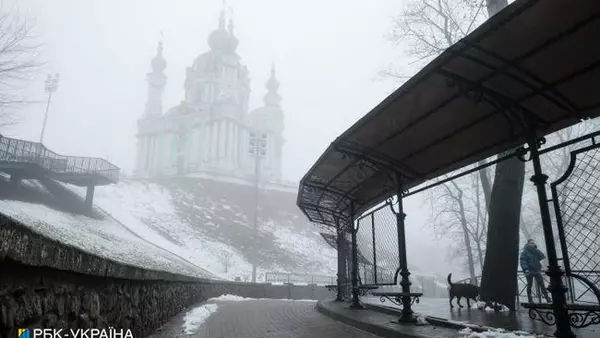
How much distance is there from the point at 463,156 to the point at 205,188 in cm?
5962

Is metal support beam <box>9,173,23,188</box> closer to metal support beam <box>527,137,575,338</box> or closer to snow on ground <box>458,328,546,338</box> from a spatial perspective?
snow on ground <box>458,328,546,338</box>

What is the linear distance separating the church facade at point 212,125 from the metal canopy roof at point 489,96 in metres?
58.9

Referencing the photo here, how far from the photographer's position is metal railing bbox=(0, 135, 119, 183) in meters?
31.6

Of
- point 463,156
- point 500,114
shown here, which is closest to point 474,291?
point 463,156

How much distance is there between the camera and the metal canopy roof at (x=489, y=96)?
15.1 feet

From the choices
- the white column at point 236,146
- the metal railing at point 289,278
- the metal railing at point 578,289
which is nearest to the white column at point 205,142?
the white column at point 236,146

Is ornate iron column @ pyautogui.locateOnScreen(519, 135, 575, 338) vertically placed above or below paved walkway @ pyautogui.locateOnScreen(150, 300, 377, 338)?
above

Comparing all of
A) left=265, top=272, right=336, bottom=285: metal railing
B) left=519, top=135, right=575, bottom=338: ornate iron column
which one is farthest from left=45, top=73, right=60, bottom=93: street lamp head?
left=519, top=135, right=575, bottom=338: ornate iron column

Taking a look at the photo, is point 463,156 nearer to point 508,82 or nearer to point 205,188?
point 508,82

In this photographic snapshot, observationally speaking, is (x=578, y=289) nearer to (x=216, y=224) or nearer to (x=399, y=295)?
(x=399, y=295)

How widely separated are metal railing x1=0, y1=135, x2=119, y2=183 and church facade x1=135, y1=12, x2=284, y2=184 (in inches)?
1173

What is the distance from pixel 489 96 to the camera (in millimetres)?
5844

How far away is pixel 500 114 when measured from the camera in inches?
243

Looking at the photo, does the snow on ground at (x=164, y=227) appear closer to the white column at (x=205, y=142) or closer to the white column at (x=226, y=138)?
the white column at (x=205, y=142)
